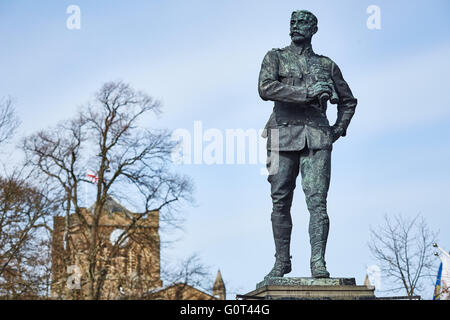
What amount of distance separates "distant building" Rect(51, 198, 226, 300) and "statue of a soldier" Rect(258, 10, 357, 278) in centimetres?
2194

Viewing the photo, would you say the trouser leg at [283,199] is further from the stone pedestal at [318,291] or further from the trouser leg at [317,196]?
the stone pedestal at [318,291]

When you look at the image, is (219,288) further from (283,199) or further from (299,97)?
(299,97)

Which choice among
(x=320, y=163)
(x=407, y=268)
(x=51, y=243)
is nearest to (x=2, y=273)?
(x=51, y=243)

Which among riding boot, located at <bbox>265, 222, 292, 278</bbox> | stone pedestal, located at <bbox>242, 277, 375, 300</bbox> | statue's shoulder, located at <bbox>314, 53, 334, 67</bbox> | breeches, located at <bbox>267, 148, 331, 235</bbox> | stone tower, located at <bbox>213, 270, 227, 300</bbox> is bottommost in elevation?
stone pedestal, located at <bbox>242, 277, 375, 300</bbox>

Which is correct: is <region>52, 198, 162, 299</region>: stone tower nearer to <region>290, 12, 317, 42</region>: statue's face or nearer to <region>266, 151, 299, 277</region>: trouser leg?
<region>266, 151, 299, 277</region>: trouser leg

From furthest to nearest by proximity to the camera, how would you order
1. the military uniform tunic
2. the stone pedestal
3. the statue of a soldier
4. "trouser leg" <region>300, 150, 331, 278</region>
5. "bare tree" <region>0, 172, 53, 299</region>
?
1. "bare tree" <region>0, 172, 53, 299</region>
2. the military uniform tunic
3. the statue of a soldier
4. "trouser leg" <region>300, 150, 331, 278</region>
5. the stone pedestal

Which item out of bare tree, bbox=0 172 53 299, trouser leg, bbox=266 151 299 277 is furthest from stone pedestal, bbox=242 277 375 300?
bare tree, bbox=0 172 53 299

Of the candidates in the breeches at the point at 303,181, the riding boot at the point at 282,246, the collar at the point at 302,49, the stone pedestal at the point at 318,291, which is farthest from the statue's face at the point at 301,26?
the stone pedestal at the point at 318,291

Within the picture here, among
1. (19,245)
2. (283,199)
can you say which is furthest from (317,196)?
(19,245)

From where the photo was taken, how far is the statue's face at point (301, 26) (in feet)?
30.8

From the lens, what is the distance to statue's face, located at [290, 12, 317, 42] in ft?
30.8
